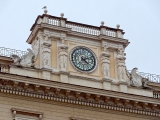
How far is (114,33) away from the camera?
42.5 m

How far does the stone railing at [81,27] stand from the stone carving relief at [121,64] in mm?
1225

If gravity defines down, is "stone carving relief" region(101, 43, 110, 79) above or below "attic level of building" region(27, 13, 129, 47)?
below

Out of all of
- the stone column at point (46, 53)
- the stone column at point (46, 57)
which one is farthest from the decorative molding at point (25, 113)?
the stone column at point (46, 53)

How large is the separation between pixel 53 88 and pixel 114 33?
24.2ft

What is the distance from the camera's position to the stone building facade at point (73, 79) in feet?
121

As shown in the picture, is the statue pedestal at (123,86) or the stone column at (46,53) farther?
the statue pedestal at (123,86)

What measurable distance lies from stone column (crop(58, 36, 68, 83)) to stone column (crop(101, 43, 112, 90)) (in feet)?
8.56

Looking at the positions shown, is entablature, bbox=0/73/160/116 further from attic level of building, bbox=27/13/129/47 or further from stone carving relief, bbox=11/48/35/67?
attic level of building, bbox=27/13/129/47

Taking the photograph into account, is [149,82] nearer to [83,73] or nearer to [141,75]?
[141,75]

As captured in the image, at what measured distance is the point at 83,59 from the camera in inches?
1590

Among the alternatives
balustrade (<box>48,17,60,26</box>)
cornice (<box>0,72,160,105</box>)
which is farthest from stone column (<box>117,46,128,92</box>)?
balustrade (<box>48,17,60,26</box>)

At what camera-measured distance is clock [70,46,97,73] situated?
40062mm

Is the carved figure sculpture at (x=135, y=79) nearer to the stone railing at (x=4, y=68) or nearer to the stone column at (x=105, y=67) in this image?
the stone column at (x=105, y=67)

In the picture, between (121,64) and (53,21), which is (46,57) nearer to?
(53,21)
